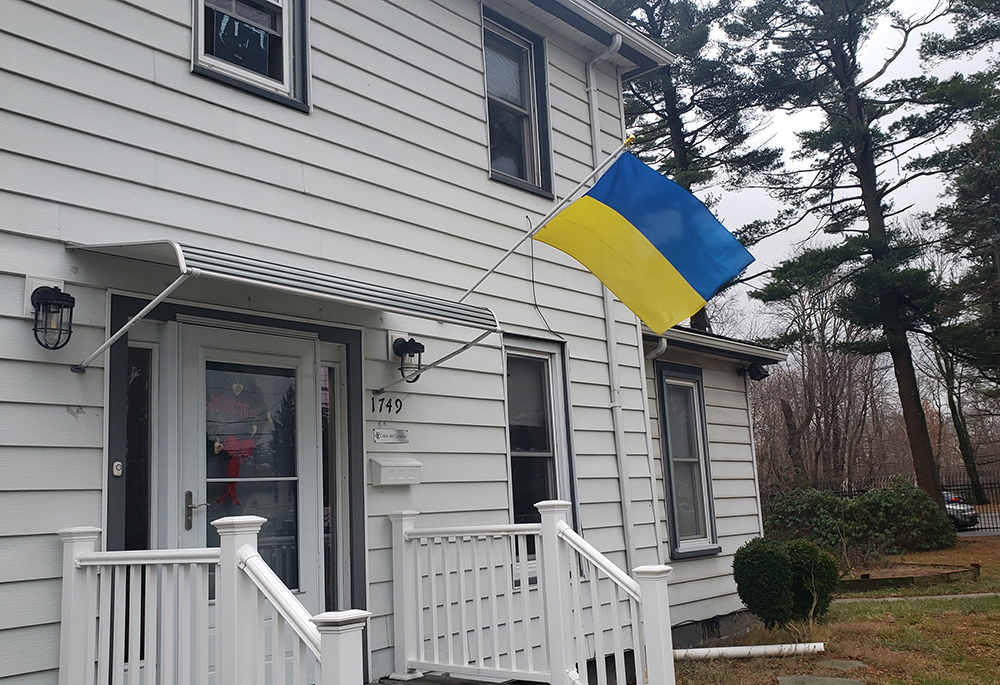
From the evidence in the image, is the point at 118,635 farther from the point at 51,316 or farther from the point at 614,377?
the point at 614,377

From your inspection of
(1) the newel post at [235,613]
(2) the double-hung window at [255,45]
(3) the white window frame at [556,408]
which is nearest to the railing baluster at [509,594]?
(3) the white window frame at [556,408]

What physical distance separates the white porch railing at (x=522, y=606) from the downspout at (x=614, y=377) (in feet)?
6.37

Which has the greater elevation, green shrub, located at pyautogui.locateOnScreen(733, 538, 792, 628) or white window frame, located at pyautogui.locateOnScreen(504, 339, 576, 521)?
white window frame, located at pyautogui.locateOnScreen(504, 339, 576, 521)

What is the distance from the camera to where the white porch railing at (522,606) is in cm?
451

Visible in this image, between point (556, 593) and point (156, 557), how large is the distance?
2.16 metres

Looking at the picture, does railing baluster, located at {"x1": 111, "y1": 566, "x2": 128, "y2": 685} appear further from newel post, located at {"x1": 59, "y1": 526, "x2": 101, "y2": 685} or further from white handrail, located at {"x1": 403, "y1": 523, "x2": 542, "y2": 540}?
white handrail, located at {"x1": 403, "y1": 523, "x2": 542, "y2": 540}

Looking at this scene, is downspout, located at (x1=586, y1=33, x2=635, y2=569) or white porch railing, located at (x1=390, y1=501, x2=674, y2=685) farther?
downspout, located at (x1=586, y1=33, x2=635, y2=569)

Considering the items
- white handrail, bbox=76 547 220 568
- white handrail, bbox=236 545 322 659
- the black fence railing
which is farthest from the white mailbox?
the black fence railing

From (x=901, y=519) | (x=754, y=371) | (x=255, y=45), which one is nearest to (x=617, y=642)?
(x=255, y=45)

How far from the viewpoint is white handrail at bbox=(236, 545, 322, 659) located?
10.1 feet

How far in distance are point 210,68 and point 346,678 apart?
11.0 ft

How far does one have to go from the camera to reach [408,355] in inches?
220

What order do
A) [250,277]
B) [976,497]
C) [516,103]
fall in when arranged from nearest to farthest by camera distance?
[250,277] < [516,103] < [976,497]

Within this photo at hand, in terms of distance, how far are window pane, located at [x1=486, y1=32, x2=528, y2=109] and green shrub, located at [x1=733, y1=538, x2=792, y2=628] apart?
4500 mm
